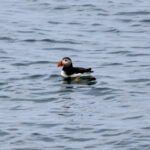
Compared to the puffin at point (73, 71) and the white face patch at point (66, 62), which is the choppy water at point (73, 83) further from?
the white face patch at point (66, 62)

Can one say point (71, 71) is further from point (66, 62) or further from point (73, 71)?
point (66, 62)

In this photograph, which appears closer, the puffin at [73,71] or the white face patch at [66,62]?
the puffin at [73,71]

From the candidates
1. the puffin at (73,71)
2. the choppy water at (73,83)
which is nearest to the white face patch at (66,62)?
the puffin at (73,71)

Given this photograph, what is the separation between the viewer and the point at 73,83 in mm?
20234

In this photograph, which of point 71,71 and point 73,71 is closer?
point 73,71

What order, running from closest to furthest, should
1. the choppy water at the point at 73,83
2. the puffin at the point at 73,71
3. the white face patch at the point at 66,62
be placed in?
the choppy water at the point at 73,83, the puffin at the point at 73,71, the white face patch at the point at 66,62

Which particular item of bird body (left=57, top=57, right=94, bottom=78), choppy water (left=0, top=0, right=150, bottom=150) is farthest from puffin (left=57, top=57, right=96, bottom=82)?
choppy water (left=0, top=0, right=150, bottom=150)

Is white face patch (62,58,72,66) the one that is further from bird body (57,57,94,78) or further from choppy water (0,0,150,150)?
choppy water (0,0,150,150)

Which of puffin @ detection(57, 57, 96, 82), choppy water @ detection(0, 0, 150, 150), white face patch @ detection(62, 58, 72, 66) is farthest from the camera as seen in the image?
white face patch @ detection(62, 58, 72, 66)

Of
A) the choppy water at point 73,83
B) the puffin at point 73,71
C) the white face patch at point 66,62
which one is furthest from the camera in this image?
the white face patch at point 66,62

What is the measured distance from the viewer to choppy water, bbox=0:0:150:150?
14.3 m

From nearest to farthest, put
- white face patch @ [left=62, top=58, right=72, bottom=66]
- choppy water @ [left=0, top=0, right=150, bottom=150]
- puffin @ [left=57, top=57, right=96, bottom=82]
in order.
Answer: choppy water @ [left=0, top=0, right=150, bottom=150]
puffin @ [left=57, top=57, right=96, bottom=82]
white face patch @ [left=62, top=58, right=72, bottom=66]

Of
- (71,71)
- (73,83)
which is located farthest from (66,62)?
(73,83)

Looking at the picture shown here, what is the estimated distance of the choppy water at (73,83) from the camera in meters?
14.3
